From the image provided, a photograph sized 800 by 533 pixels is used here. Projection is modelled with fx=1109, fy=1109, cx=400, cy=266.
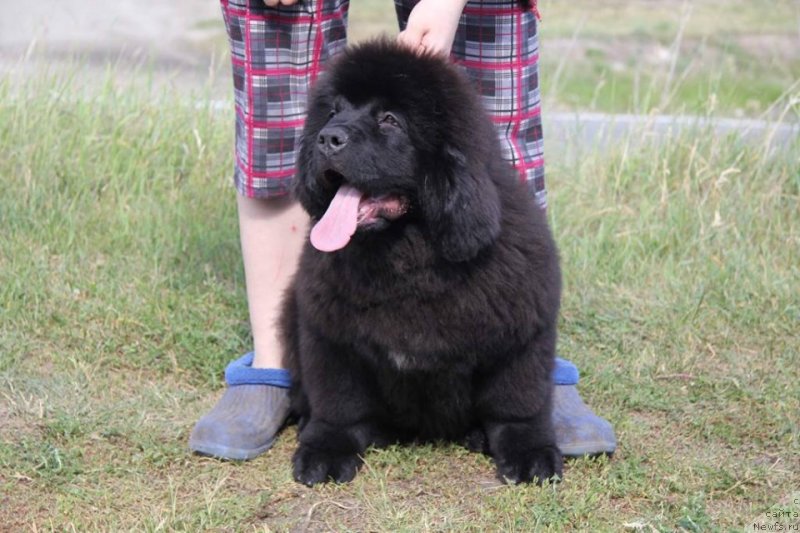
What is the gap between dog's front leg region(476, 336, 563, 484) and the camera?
312cm

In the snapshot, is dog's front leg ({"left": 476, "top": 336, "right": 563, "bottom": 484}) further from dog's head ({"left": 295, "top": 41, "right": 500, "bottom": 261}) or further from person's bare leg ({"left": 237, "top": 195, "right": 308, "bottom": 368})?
person's bare leg ({"left": 237, "top": 195, "right": 308, "bottom": 368})

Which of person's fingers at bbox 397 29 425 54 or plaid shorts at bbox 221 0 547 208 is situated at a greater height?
person's fingers at bbox 397 29 425 54

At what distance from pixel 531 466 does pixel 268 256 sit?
3.67ft

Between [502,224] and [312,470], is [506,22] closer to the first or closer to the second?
[502,224]

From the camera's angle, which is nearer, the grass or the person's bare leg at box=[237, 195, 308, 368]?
the grass

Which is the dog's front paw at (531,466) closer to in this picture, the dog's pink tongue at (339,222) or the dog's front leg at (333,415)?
the dog's front leg at (333,415)

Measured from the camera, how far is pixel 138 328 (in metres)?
4.22

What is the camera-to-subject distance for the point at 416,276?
3.00 metres

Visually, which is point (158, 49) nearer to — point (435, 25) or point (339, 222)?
point (435, 25)

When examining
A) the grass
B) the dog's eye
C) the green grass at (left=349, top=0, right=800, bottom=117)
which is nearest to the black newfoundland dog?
the dog's eye

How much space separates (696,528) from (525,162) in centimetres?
125

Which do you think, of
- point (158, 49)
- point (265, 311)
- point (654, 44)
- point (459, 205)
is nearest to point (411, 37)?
point (459, 205)

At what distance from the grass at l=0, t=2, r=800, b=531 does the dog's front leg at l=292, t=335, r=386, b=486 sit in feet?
0.22

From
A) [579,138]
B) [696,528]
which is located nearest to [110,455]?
[696,528]
